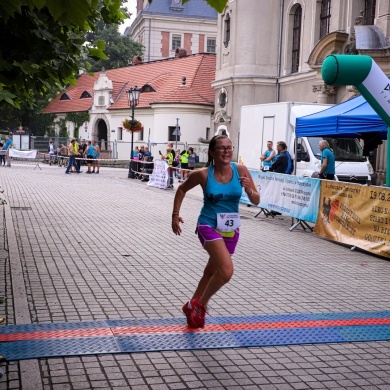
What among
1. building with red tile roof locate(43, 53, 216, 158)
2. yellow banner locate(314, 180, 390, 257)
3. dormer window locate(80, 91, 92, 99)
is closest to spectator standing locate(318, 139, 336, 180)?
yellow banner locate(314, 180, 390, 257)

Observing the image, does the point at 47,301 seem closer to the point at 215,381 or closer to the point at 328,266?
the point at 215,381

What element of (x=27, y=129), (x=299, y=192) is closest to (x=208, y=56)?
(x=27, y=129)

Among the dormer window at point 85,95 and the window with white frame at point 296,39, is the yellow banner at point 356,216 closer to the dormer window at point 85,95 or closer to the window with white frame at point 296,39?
the window with white frame at point 296,39

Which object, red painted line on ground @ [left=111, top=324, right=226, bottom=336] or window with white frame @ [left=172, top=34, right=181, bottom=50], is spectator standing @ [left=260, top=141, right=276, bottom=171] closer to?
red painted line on ground @ [left=111, top=324, right=226, bottom=336]

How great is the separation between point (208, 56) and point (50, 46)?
1919 inches

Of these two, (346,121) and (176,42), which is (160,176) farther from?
(176,42)

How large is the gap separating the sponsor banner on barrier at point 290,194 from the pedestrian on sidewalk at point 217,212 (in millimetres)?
7451

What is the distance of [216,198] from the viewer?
6098 mm

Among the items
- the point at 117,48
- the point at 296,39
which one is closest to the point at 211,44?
the point at 117,48

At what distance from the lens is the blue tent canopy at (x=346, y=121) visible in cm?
1485

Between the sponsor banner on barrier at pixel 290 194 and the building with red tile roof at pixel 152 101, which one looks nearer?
the sponsor banner on barrier at pixel 290 194

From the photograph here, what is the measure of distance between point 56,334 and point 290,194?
31.3ft

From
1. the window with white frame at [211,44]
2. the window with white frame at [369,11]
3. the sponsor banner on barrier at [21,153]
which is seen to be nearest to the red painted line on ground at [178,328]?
the window with white frame at [369,11]

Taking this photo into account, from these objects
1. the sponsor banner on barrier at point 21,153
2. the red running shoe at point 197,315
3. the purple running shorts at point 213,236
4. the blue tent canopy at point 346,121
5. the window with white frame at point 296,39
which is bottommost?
the red running shoe at point 197,315
